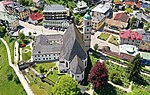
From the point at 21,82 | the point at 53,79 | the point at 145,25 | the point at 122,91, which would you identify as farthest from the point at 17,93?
the point at 145,25

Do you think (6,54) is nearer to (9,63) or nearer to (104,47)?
(9,63)

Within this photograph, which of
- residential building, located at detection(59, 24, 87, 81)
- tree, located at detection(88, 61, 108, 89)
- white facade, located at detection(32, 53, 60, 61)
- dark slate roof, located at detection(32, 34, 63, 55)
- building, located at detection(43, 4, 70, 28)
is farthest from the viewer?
building, located at detection(43, 4, 70, 28)

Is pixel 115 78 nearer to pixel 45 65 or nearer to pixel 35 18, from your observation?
pixel 45 65

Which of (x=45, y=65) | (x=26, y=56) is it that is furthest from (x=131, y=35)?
(x=26, y=56)

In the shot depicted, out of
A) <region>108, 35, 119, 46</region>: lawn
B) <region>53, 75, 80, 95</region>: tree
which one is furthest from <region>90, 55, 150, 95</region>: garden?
<region>108, 35, 119, 46</region>: lawn

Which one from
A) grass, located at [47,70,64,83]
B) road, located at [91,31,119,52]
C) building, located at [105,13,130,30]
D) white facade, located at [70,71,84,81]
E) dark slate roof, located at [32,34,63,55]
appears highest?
building, located at [105,13,130,30]

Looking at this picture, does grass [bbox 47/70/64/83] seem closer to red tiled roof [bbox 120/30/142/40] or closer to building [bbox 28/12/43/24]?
red tiled roof [bbox 120/30/142/40]
